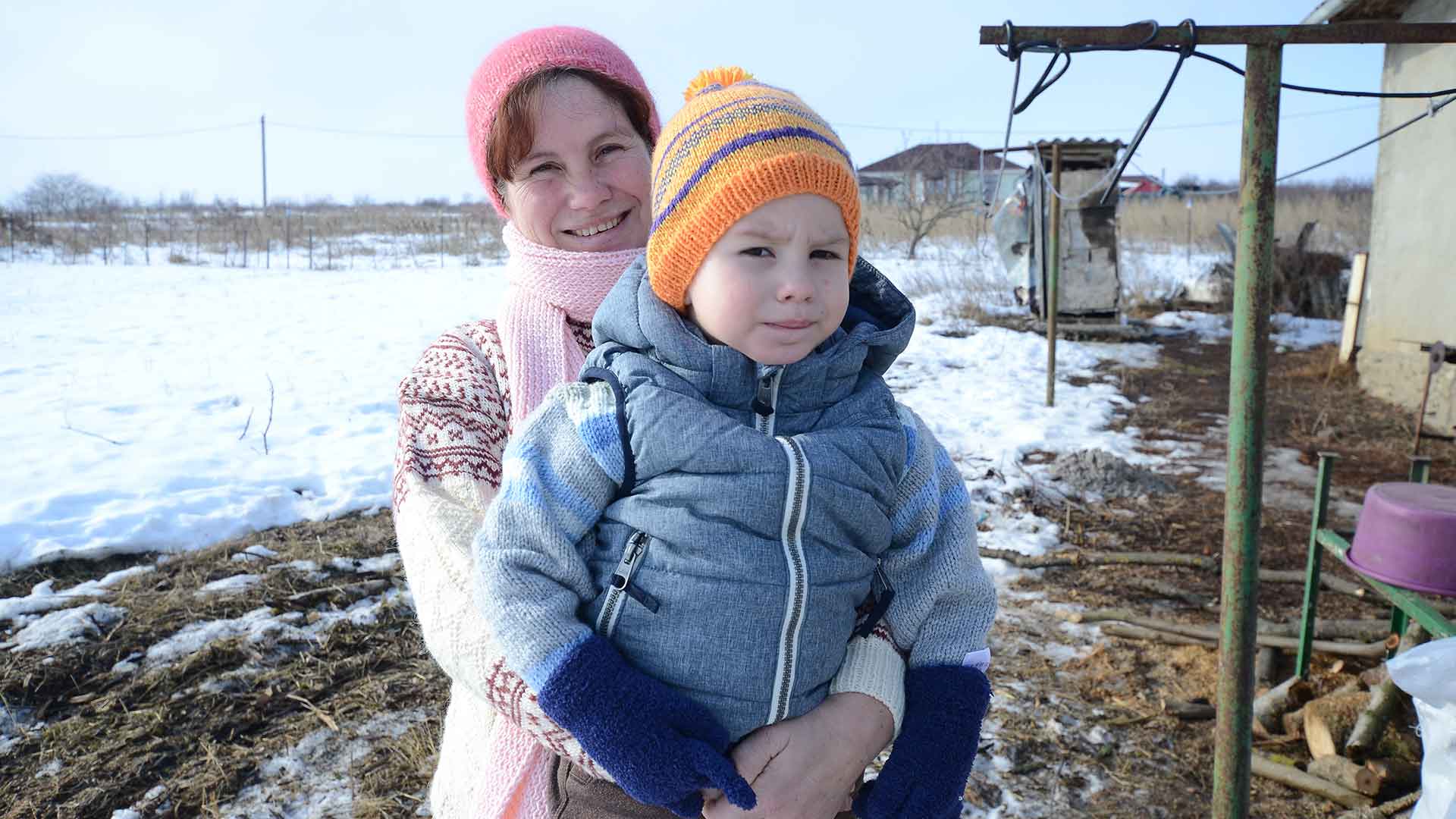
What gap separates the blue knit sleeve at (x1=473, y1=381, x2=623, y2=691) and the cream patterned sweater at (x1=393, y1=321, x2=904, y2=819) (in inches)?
2.2

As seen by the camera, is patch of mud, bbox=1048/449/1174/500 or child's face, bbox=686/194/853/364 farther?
patch of mud, bbox=1048/449/1174/500

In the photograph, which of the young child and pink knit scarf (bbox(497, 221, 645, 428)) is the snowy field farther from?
the young child

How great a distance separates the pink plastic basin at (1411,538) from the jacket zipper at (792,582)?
2511 mm

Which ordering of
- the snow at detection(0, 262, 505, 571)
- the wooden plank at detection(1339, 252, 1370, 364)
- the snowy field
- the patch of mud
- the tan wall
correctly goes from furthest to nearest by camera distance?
the wooden plank at detection(1339, 252, 1370, 364) → the tan wall → the patch of mud → the snowy field → the snow at detection(0, 262, 505, 571)

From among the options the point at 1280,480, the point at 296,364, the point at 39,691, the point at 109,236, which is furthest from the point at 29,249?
the point at 1280,480

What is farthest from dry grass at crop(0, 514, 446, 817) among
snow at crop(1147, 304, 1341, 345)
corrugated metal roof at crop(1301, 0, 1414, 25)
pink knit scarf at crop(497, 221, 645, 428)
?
snow at crop(1147, 304, 1341, 345)

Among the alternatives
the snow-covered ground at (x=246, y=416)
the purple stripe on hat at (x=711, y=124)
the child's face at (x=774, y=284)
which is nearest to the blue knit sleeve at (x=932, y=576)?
the child's face at (x=774, y=284)

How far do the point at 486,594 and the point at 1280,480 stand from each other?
6.64 meters

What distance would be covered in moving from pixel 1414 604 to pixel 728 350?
105 inches

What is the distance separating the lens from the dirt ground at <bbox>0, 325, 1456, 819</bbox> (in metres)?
2.97

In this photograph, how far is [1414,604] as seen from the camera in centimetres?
283

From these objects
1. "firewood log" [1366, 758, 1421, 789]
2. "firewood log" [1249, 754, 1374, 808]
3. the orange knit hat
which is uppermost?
the orange knit hat

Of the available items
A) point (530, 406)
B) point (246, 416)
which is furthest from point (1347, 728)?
point (246, 416)

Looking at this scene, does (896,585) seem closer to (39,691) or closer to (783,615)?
(783,615)
